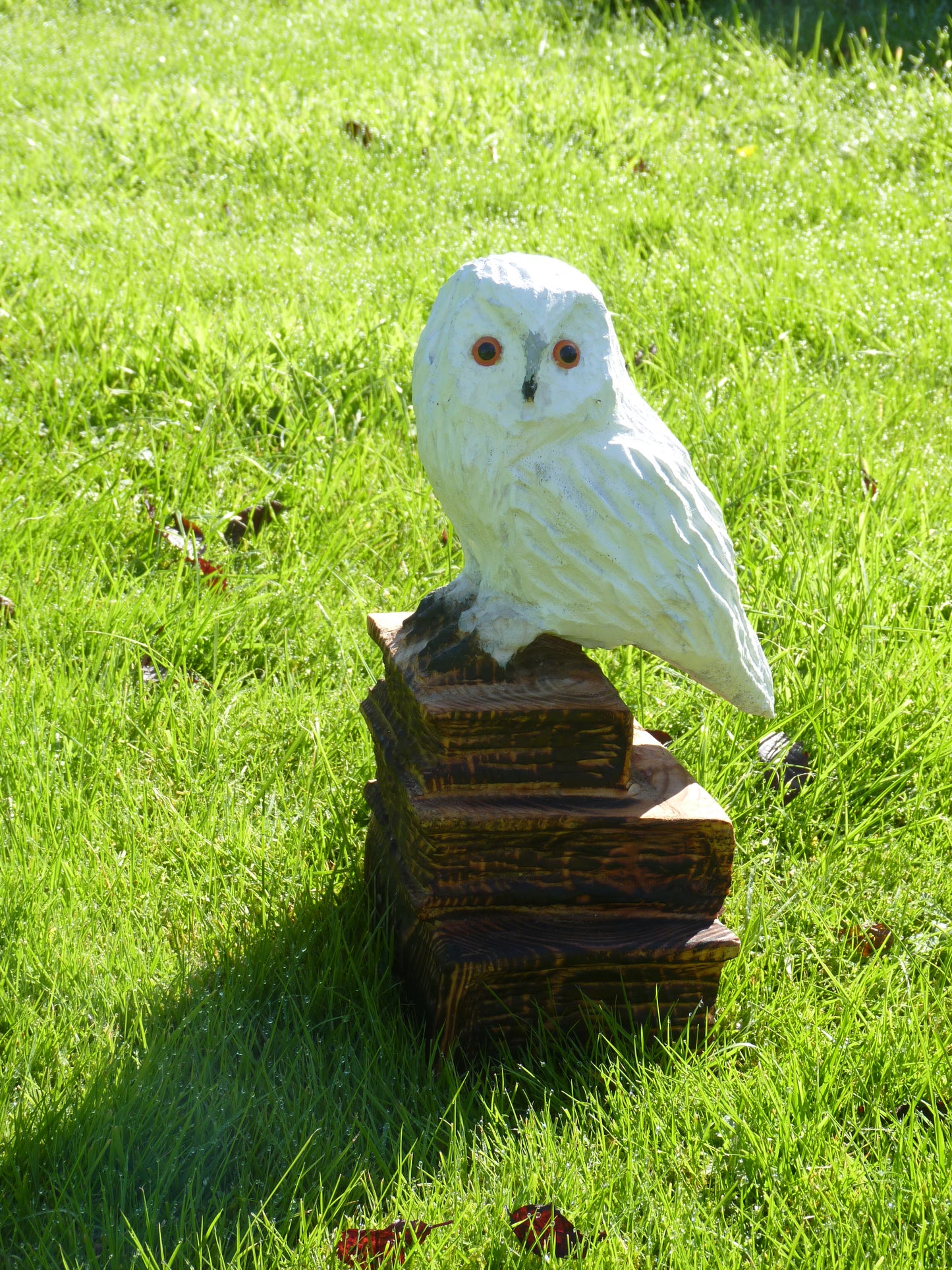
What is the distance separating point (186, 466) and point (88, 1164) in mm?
2302

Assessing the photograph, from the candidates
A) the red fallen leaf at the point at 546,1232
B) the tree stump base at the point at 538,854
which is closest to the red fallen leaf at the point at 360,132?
the tree stump base at the point at 538,854

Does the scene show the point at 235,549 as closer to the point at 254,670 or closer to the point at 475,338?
the point at 254,670

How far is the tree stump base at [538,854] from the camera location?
85.8 inches

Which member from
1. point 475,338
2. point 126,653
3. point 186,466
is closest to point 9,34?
point 186,466

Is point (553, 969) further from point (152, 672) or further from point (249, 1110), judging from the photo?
point (152, 672)

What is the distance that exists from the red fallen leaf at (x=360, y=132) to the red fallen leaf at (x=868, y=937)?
15.7ft

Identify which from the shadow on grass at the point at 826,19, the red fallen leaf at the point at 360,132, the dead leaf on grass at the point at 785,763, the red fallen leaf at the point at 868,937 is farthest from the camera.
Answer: the shadow on grass at the point at 826,19

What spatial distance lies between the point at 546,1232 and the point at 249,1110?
0.54 m

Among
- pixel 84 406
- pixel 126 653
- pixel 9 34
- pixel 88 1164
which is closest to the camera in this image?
pixel 88 1164

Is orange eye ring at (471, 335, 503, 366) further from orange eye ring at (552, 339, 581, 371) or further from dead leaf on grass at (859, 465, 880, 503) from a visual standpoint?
dead leaf on grass at (859, 465, 880, 503)

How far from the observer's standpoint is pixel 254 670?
3.27 meters

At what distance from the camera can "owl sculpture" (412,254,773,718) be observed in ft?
6.63

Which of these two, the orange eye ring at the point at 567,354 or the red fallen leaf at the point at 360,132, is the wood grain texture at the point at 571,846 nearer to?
the orange eye ring at the point at 567,354

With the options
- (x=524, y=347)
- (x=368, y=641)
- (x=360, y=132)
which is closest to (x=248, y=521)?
(x=368, y=641)
